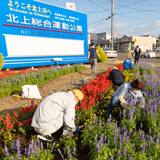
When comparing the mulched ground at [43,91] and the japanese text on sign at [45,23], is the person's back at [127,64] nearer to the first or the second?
the mulched ground at [43,91]

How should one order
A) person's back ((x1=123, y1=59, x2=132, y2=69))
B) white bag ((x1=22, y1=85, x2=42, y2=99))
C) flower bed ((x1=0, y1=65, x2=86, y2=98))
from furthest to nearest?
person's back ((x1=123, y1=59, x2=132, y2=69)), flower bed ((x1=0, y1=65, x2=86, y2=98)), white bag ((x1=22, y1=85, x2=42, y2=99))

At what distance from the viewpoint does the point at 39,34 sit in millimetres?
11828

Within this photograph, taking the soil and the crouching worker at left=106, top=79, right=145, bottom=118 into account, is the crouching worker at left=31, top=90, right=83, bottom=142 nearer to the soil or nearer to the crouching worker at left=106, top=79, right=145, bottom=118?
the soil

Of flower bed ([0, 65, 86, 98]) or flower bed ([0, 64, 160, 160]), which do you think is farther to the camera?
flower bed ([0, 65, 86, 98])

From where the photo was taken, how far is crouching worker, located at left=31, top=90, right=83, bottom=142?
2.71 metres

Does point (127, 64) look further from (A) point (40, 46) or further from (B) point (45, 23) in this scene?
(B) point (45, 23)

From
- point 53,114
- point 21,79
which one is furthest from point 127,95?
point 21,79

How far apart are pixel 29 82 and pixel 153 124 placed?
564 cm

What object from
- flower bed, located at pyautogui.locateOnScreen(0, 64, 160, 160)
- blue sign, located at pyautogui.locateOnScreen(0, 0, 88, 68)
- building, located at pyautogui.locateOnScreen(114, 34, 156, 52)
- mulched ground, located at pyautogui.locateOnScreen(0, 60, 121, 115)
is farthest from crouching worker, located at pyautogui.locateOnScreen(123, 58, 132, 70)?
building, located at pyautogui.locateOnScreen(114, 34, 156, 52)

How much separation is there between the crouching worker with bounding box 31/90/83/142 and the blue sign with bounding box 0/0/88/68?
29.7ft

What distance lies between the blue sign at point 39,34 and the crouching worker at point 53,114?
356 inches

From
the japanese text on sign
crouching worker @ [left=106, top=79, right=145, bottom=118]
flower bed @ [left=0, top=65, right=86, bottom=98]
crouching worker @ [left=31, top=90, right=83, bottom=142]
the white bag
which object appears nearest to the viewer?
crouching worker @ [left=31, top=90, right=83, bottom=142]

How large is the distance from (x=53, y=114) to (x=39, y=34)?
10586mm

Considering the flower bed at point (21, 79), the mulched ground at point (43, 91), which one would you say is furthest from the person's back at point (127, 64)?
the flower bed at point (21, 79)
